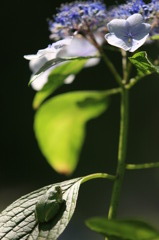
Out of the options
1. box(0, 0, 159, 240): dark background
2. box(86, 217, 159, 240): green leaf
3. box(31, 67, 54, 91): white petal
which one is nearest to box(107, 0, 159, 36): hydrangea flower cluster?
box(31, 67, 54, 91): white petal

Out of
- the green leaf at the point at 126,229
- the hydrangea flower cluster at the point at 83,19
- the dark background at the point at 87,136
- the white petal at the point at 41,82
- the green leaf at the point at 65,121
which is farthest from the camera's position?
the dark background at the point at 87,136

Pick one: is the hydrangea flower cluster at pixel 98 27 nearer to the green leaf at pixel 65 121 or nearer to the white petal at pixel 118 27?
the white petal at pixel 118 27

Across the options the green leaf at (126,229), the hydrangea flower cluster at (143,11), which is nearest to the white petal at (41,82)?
the hydrangea flower cluster at (143,11)

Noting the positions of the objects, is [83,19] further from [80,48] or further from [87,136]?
[87,136]

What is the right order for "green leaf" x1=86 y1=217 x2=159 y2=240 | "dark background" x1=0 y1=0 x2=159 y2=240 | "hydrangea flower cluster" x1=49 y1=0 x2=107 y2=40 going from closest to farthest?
1. "green leaf" x1=86 y1=217 x2=159 y2=240
2. "hydrangea flower cluster" x1=49 y1=0 x2=107 y2=40
3. "dark background" x1=0 y1=0 x2=159 y2=240

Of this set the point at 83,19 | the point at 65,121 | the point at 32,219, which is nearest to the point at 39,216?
the point at 32,219

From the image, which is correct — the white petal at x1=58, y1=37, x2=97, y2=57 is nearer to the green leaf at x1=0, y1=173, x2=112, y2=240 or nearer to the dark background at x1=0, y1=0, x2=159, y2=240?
the green leaf at x1=0, y1=173, x2=112, y2=240
